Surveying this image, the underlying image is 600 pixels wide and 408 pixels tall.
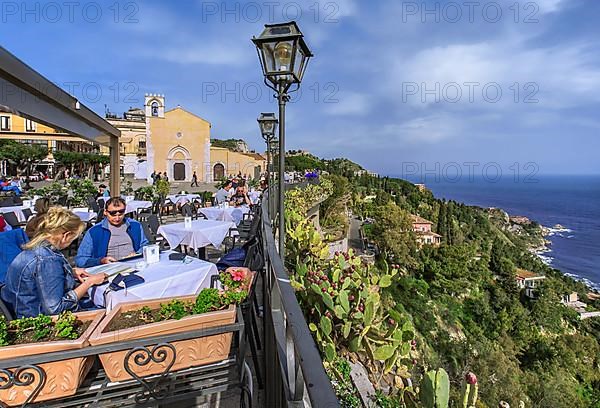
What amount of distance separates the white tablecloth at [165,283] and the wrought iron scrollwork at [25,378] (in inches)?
34.0

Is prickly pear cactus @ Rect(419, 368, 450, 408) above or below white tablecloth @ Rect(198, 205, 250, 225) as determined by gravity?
below

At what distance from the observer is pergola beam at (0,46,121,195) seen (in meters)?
2.56

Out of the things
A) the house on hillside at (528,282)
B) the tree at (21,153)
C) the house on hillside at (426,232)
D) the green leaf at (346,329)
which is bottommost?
the house on hillside at (528,282)

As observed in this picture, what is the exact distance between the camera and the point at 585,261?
74.9 m

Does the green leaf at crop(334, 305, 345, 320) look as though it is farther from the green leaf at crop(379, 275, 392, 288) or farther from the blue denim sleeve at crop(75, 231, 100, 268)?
the blue denim sleeve at crop(75, 231, 100, 268)

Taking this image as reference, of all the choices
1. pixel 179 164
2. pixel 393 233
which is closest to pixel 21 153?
pixel 179 164

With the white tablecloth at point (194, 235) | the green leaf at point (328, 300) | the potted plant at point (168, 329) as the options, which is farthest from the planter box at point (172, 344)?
the white tablecloth at point (194, 235)

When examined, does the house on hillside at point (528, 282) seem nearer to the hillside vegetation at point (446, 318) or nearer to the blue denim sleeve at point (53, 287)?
the hillside vegetation at point (446, 318)

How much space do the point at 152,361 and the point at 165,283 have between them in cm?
106

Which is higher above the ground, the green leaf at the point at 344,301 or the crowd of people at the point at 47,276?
the crowd of people at the point at 47,276

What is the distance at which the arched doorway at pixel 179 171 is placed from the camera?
36906 millimetres

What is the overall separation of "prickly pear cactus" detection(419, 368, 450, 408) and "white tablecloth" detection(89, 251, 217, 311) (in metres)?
2.25

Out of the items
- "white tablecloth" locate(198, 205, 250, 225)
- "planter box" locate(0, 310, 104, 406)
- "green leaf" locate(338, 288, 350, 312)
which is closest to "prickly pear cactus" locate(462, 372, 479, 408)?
"green leaf" locate(338, 288, 350, 312)

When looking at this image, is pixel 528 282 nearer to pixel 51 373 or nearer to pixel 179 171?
pixel 179 171
